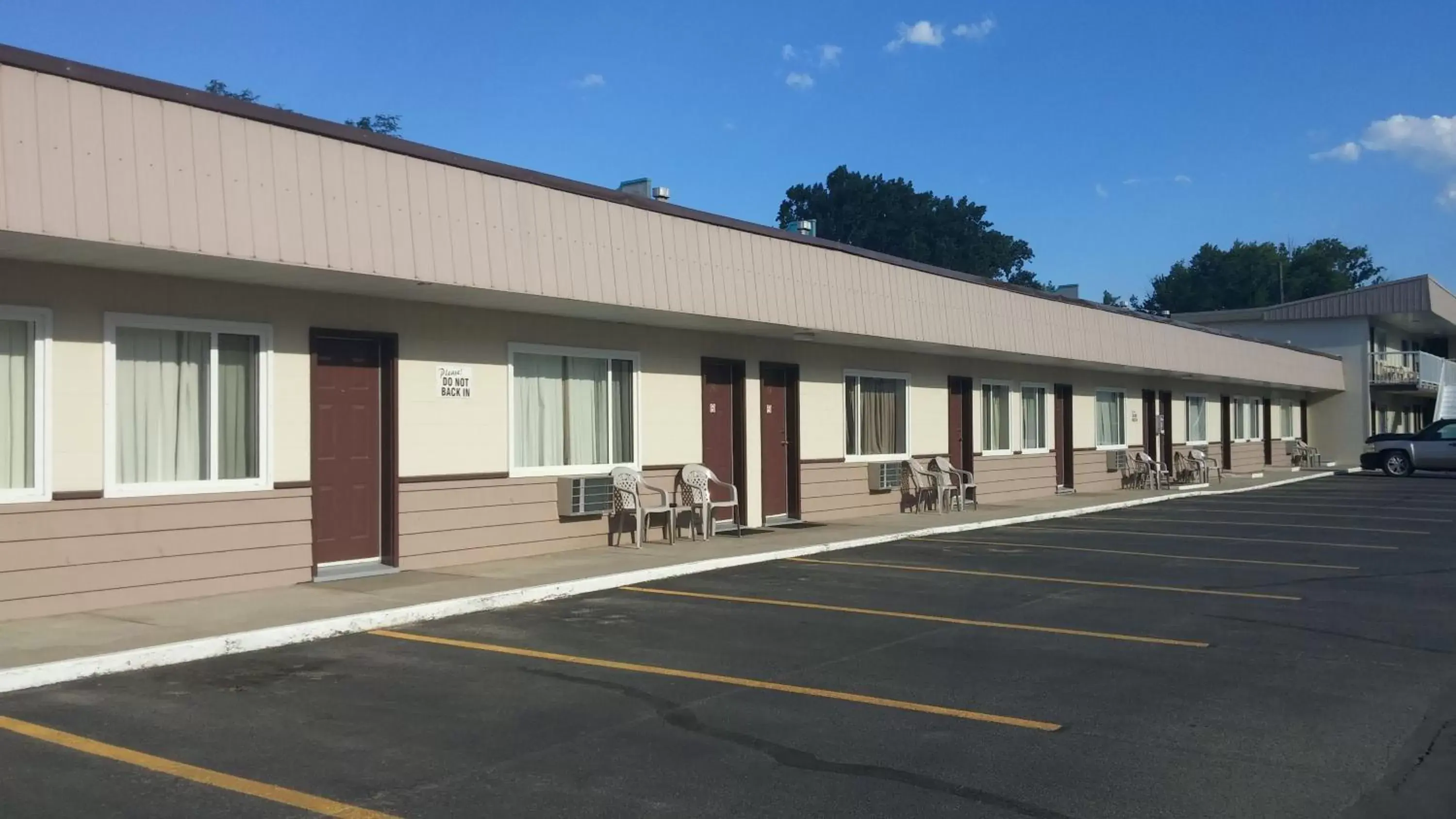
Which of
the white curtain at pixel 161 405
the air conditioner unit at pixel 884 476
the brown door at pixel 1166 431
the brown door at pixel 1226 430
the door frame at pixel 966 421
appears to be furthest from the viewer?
the brown door at pixel 1226 430

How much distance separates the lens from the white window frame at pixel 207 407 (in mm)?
9383

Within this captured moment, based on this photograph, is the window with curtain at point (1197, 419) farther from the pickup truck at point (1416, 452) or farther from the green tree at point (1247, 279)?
the green tree at point (1247, 279)

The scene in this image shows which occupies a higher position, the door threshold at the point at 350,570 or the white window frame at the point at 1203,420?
the white window frame at the point at 1203,420

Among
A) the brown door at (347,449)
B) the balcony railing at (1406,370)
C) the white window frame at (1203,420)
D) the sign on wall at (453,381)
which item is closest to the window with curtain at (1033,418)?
the white window frame at (1203,420)

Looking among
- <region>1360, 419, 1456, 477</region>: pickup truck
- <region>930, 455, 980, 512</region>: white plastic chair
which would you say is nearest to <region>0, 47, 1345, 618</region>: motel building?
<region>930, 455, 980, 512</region>: white plastic chair

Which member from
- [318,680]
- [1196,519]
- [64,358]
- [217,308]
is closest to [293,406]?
[217,308]

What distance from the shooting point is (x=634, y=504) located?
45.2ft

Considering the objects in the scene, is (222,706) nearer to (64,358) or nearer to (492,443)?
(64,358)

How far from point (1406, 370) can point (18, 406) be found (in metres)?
46.2

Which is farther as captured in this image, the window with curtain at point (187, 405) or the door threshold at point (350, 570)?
the door threshold at point (350, 570)

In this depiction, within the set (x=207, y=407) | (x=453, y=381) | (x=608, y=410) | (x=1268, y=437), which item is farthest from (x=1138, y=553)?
(x=1268, y=437)

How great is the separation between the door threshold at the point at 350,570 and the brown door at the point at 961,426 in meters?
12.3

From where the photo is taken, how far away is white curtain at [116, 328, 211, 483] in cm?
959

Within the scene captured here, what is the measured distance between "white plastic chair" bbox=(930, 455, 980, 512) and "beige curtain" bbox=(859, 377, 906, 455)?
83 cm
